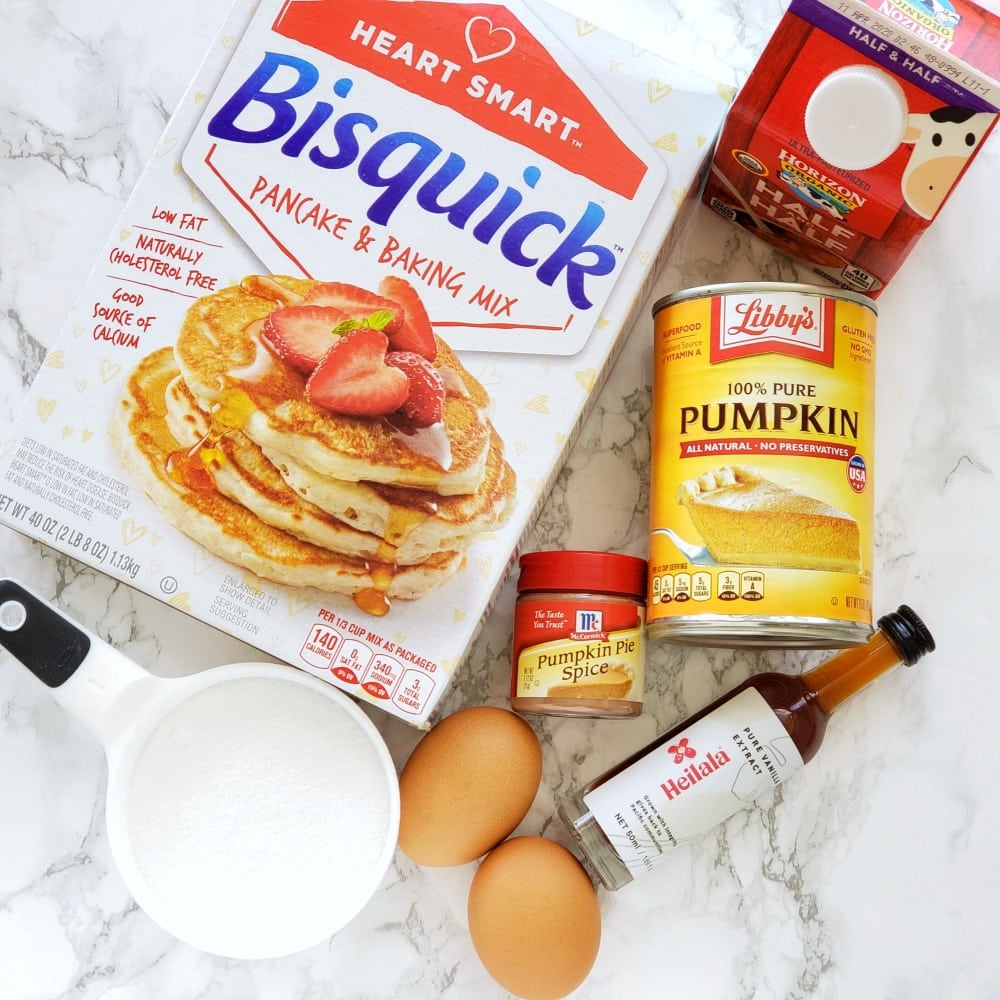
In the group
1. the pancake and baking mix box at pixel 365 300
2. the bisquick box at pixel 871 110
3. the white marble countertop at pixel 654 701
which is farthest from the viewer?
the white marble countertop at pixel 654 701

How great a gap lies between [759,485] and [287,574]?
0.48 m

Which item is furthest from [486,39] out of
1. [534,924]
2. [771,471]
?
[534,924]

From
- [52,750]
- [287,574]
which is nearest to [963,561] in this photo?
[287,574]

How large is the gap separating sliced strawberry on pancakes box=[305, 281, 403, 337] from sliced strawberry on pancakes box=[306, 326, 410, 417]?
46 mm

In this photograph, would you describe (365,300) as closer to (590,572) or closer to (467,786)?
(590,572)

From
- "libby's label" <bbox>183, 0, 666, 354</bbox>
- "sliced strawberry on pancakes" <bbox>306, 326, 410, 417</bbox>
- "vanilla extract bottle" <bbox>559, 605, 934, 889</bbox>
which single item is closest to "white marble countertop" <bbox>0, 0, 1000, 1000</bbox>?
"vanilla extract bottle" <bbox>559, 605, 934, 889</bbox>

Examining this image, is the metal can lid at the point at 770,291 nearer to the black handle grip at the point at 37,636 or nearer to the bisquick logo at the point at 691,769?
the bisquick logo at the point at 691,769

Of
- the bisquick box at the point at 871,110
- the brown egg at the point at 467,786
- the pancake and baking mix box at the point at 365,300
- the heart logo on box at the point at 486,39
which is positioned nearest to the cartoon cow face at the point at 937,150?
the bisquick box at the point at 871,110

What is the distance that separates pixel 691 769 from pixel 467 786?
24 cm

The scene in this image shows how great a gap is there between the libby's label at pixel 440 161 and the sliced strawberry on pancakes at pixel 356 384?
93 mm

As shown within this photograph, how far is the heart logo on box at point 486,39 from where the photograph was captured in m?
1.02

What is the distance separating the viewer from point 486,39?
1022 millimetres

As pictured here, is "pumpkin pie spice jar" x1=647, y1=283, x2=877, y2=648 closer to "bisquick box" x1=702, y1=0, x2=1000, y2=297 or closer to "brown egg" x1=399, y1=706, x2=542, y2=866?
"bisquick box" x1=702, y1=0, x2=1000, y2=297

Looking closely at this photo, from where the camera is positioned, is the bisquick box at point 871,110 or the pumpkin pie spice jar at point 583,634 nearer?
the bisquick box at point 871,110
